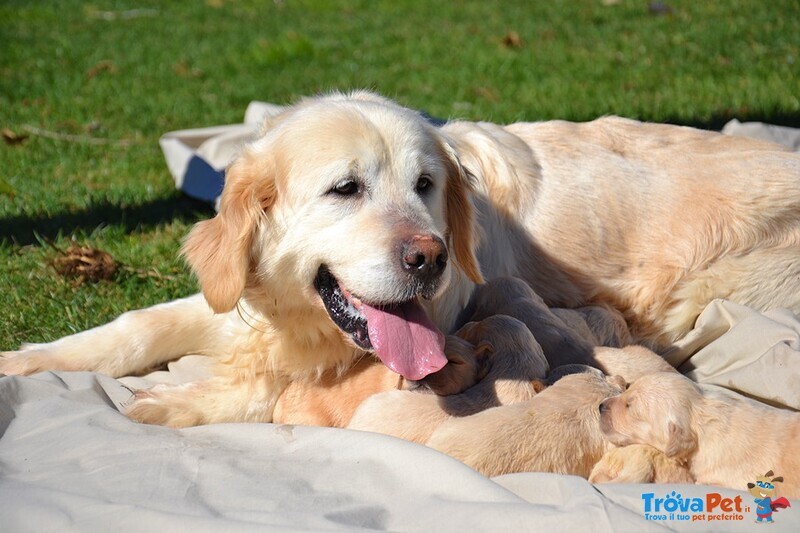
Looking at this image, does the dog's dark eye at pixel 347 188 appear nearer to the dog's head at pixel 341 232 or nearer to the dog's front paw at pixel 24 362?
the dog's head at pixel 341 232

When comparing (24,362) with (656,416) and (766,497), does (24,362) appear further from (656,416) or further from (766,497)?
(766,497)

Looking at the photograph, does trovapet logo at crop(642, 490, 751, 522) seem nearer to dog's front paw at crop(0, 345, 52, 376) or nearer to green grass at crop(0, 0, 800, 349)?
dog's front paw at crop(0, 345, 52, 376)

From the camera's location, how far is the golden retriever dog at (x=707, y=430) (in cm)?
285

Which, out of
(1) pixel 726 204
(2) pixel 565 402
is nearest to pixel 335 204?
(2) pixel 565 402

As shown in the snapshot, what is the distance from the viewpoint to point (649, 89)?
7836 millimetres

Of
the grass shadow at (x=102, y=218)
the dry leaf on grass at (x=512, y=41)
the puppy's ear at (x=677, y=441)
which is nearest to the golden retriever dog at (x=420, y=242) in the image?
the puppy's ear at (x=677, y=441)

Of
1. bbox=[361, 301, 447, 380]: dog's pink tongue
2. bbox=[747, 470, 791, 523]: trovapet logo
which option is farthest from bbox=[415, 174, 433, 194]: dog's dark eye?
bbox=[747, 470, 791, 523]: trovapet logo

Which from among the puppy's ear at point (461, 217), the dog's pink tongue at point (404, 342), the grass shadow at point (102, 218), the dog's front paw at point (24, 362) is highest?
the puppy's ear at point (461, 217)

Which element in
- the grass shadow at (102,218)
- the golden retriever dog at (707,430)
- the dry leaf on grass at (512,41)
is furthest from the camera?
the dry leaf on grass at (512,41)

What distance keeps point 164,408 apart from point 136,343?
57cm

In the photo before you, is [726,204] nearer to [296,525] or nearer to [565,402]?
[565,402]

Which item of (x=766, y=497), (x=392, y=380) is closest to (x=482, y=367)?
(x=392, y=380)

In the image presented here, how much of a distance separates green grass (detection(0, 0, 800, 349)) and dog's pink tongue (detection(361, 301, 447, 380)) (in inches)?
68.8

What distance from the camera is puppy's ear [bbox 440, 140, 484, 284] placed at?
140 inches
